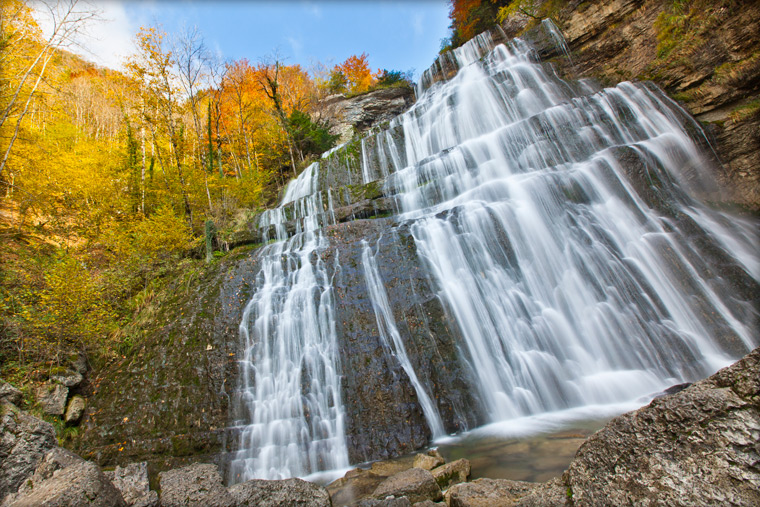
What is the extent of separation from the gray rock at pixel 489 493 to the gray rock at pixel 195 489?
2025 millimetres

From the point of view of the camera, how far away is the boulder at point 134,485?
3.07 meters

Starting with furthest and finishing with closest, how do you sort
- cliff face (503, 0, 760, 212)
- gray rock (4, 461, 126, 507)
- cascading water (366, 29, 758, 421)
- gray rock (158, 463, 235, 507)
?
1. cliff face (503, 0, 760, 212)
2. cascading water (366, 29, 758, 421)
3. gray rock (158, 463, 235, 507)
4. gray rock (4, 461, 126, 507)

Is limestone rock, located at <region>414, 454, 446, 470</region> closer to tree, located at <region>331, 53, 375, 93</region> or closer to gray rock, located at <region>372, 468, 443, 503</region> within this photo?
gray rock, located at <region>372, 468, 443, 503</region>

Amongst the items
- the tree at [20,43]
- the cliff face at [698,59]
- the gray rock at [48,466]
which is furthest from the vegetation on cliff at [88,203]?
the cliff face at [698,59]

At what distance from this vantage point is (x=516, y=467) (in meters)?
3.59

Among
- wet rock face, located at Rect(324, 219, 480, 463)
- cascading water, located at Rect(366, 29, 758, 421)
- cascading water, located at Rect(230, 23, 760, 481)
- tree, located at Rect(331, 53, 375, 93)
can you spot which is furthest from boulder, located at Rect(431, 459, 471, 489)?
tree, located at Rect(331, 53, 375, 93)

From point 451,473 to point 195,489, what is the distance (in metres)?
2.75

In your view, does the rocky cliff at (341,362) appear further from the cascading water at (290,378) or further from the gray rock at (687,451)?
the gray rock at (687,451)

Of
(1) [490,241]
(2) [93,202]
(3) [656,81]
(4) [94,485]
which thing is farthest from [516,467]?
(2) [93,202]

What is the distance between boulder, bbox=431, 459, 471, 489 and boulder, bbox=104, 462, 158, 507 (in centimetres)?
289

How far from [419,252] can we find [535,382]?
3475mm

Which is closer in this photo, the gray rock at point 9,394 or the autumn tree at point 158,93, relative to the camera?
the gray rock at point 9,394

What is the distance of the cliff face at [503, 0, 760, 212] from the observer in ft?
25.3

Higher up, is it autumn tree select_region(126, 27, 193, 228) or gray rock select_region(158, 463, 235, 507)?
autumn tree select_region(126, 27, 193, 228)
